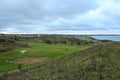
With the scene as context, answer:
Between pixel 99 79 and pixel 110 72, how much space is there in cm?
119

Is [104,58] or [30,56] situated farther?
[30,56]

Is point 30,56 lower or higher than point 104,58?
lower

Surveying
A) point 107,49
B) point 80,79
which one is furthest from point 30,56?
point 80,79

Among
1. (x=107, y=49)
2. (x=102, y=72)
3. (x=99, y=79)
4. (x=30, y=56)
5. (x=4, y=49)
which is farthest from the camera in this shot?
(x=4, y=49)

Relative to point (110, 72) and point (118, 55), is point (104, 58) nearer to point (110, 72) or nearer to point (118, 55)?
point (118, 55)

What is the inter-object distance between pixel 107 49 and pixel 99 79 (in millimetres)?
7318

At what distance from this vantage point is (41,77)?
1691 cm

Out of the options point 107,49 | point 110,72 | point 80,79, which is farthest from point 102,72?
point 107,49

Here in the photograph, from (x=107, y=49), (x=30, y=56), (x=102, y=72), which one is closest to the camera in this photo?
(x=102, y=72)

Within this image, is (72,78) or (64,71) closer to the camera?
(72,78)

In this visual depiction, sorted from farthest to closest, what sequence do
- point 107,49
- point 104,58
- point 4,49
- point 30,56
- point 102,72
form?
1. point 4,49
2. point 30,56
3. point 107,49
4. point 104,58
5. point 102,72

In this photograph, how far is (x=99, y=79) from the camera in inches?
567

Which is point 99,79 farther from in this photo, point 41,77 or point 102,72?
point 41,77

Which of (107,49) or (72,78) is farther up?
(107,49)
